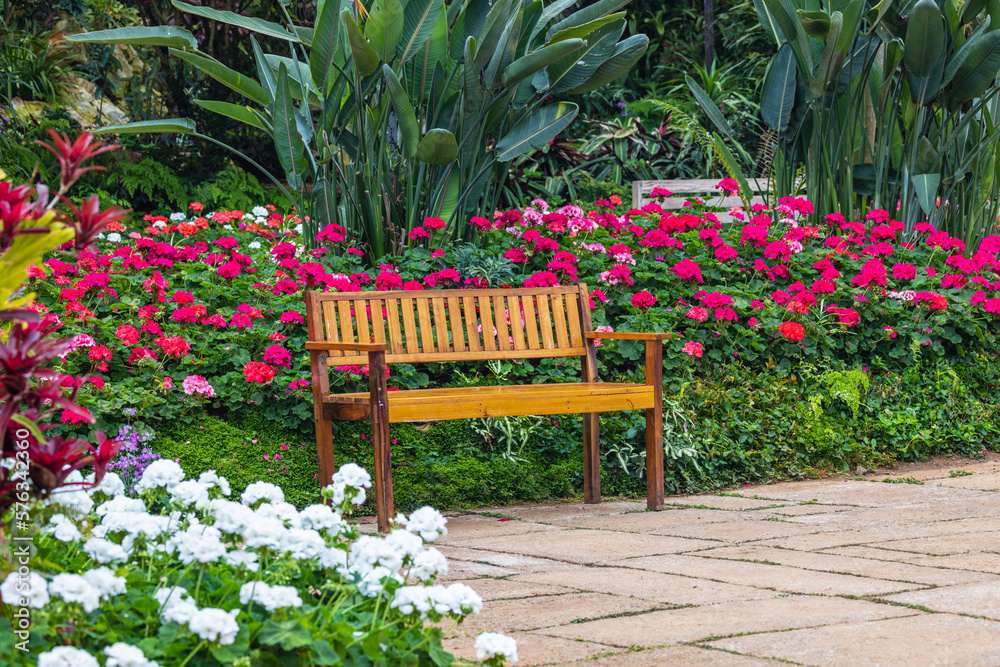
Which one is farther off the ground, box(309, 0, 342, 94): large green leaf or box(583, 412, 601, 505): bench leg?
box(309, 0, 342, 94): large green leaf

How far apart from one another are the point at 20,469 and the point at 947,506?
3.70m

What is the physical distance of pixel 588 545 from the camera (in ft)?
11.5

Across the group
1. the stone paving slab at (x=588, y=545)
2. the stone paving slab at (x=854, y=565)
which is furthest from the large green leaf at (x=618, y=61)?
the stone paving slab at (x=854, y=565)

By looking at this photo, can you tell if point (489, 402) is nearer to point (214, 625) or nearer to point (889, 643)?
point (889, 643)

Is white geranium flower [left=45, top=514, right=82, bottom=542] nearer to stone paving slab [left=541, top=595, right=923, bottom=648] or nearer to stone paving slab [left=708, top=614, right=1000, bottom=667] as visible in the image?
stone paving slab [left=541, top=595, right=923, bottom=648]

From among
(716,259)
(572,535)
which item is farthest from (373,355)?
(716,259)

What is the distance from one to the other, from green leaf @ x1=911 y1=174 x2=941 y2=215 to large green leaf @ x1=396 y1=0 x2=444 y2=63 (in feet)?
10.8

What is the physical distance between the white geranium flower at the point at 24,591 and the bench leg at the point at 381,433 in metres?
2.19

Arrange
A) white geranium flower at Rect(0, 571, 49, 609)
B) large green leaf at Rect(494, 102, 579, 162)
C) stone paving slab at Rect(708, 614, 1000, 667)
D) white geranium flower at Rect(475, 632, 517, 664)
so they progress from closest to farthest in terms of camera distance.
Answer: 1. white geranium flower at Rect(0, 571, 49, 609)
2. white geranium flower at Rect(475, 632, 517, 664)
3. stone paving slab at Rect(708, 614, 1000, 667)
4. large green leaf at Rect(494, 102, 579, 162)

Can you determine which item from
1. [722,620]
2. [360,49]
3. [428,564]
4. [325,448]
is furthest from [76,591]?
[360,49]

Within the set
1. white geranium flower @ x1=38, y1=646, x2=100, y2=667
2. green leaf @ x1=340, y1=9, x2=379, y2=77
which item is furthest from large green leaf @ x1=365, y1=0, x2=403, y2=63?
white geranium flower @ x1=38, y1=646, x2=100, y2=667

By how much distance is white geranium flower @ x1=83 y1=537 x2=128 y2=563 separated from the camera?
1731mm

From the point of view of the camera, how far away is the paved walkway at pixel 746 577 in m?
2.26

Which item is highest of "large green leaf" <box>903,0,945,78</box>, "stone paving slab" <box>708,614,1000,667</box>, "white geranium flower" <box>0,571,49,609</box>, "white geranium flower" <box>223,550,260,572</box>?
"large green leaf" <box>903,0,945,78</box>
